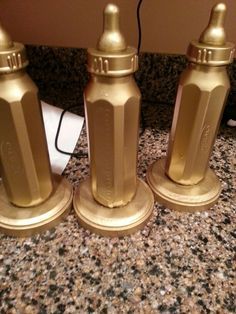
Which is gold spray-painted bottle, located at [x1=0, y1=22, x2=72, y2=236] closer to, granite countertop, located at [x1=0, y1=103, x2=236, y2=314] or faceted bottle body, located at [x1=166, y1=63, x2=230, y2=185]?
granite countertop, located at [x1=0, y1=103, x2=236, y2=314]

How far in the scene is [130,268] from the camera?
12.6 inches

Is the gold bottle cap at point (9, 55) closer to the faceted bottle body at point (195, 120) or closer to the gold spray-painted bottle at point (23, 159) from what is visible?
the gold spray-painted bottle at point (23, 159)

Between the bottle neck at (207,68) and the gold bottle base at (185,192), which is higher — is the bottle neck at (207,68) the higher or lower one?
the higher one

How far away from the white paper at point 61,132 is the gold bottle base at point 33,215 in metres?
0.08

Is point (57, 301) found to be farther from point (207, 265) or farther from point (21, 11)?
point (21, 11)

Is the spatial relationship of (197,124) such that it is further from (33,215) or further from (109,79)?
(33,215)

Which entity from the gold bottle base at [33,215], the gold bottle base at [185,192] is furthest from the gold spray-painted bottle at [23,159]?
the gold bottle base at [185,192]

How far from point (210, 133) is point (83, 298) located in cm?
24

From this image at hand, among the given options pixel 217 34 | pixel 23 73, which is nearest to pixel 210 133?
pixel 217 34

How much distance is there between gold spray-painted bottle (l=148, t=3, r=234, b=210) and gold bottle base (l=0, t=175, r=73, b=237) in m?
0.14

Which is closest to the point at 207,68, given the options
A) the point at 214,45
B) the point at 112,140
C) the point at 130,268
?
the point at 214,45

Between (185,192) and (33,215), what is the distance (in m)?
0.21

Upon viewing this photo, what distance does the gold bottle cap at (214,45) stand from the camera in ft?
0.91

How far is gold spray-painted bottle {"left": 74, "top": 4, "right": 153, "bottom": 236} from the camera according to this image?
10.1 inches
